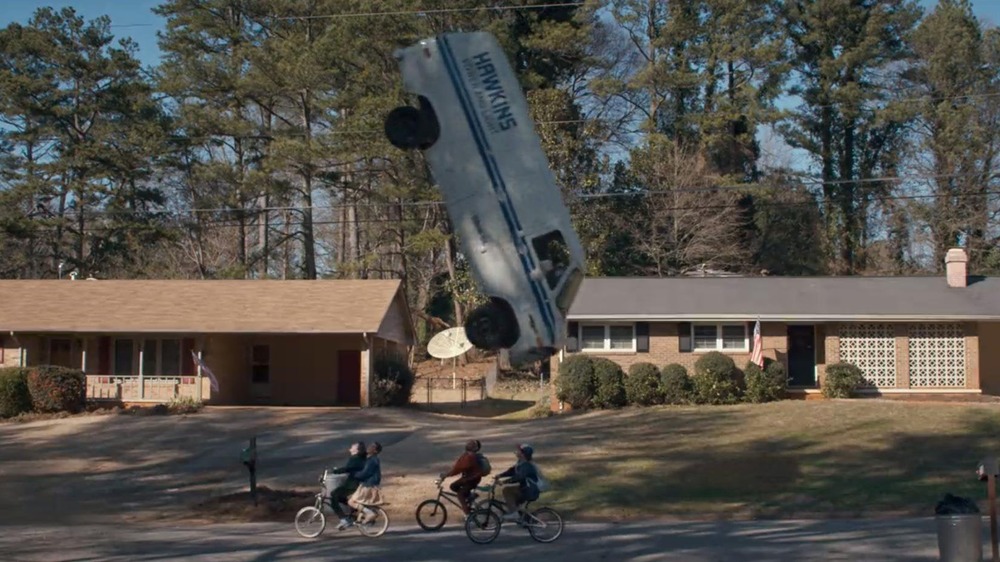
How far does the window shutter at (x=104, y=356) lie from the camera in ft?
131

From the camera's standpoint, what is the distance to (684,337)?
36906 mm

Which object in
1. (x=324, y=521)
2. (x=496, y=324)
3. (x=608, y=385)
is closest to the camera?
(x=496, y=324)

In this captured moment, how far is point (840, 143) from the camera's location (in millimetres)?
58219

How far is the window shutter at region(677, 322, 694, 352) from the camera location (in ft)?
121

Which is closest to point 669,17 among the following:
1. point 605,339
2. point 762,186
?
point 762,186

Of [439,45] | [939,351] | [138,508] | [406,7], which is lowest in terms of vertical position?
[138,508]

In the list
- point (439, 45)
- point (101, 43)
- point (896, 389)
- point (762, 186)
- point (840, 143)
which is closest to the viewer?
point (439, 45)

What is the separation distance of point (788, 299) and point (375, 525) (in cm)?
2328

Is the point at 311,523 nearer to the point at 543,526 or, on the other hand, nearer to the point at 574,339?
the point at 543,526

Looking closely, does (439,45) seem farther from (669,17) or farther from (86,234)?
(86,234)

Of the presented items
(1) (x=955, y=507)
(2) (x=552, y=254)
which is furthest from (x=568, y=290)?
(1) (x=955, y=507)

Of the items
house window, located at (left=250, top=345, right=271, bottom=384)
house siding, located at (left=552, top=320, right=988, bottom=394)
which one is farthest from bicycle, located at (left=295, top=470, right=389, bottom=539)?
house window, located at (left=250, top=345, right=271, bottom=384)

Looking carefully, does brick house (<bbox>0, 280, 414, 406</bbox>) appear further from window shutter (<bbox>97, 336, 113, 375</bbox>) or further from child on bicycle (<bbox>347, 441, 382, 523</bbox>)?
child on bicycle (<bbox>347, 441, 382, 523</bbox>)

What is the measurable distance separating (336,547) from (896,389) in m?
24.7
